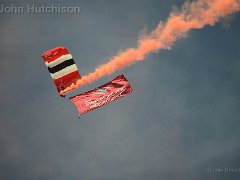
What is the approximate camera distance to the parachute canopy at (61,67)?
5166 centimetres

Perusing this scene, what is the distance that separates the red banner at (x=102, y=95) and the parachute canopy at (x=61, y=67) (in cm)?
653

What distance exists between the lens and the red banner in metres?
44.2

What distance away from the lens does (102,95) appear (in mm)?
44781

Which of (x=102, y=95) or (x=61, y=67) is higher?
(x=61, y=67)

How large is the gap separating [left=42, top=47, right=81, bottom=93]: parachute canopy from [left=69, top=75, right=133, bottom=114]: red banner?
6.53 metres

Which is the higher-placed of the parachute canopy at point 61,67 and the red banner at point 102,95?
the parachute canopy at point 61,67

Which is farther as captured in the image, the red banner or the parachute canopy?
the parachute canopy

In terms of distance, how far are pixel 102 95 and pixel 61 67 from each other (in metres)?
10.2

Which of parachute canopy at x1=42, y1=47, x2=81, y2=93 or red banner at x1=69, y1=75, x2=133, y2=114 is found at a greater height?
parachute canopy at x1=42, y1=47, x2=81, y2=93

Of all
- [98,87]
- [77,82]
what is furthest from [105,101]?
[77,82]

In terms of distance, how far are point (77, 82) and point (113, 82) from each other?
24.1ft

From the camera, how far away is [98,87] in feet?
150

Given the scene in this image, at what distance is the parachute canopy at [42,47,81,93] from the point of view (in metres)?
51.7

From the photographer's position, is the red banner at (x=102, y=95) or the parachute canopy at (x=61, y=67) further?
the parachute canopy at (x=61, y=67)
